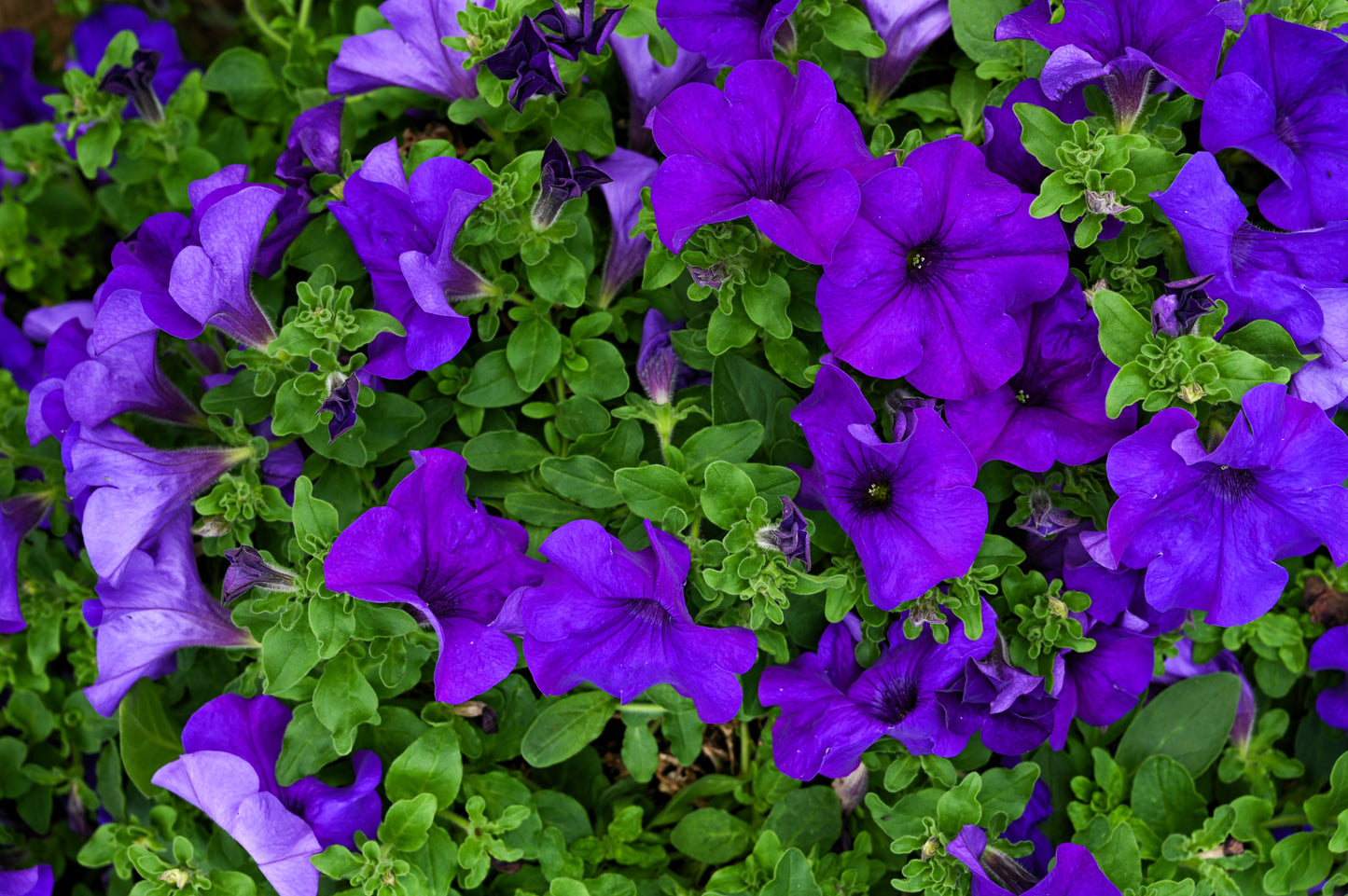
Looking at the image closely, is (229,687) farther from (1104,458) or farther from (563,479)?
(1104,458)

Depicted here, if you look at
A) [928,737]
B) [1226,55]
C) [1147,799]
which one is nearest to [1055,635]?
[928,737]

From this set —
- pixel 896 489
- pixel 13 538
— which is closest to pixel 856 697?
pixel 896 489

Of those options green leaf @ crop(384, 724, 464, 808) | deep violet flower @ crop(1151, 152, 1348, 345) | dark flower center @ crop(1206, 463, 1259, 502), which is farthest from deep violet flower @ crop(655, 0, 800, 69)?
green leaf @ crop(384, 724, 464, 808)

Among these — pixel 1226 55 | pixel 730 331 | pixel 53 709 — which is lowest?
pixel 53 709

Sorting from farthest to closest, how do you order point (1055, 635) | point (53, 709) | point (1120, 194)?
point (53, 709) → point (1055, 635) → point (1120, 194)

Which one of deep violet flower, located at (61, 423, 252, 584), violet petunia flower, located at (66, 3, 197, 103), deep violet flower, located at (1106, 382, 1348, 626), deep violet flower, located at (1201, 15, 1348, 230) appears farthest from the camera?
violet petunia flower, located at (66, 3, 197, 103)

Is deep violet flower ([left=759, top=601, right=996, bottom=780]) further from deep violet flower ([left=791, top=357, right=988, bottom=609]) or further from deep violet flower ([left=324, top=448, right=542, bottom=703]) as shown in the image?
deep violet flower ([left=324, top=448, right=542, bottom=703])
